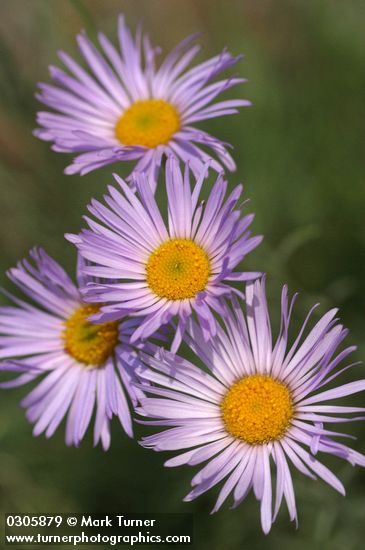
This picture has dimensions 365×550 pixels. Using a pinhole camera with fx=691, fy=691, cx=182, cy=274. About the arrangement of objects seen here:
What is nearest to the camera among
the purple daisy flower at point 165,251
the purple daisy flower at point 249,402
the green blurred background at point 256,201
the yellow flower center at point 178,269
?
the purple daisy flower at point 249,402

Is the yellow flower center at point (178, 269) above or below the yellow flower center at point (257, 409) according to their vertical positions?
Answer: above

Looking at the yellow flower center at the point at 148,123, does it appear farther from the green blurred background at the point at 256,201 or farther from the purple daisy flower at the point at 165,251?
the green blurred background at the point at 256,201

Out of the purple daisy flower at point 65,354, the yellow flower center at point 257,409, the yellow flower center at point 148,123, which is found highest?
the yellow flower center at point 148,123

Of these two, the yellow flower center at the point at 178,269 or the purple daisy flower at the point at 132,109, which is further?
the purple daisy flower at the point at 132,109

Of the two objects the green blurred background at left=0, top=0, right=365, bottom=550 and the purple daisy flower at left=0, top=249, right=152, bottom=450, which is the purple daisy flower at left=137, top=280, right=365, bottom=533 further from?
the green blurred background at left=0, top=0, right=365, bottom=550

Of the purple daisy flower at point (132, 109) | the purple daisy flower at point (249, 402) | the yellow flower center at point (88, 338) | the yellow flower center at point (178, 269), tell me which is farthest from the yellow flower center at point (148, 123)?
the purple daisy flower at point (249, 402)

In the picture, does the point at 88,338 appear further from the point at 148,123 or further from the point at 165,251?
the point at 148,123

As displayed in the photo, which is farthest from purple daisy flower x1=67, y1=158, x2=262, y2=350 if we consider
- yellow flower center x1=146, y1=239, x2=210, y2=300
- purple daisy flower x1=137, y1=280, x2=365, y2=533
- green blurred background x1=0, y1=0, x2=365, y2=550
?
green blurred background x1=0, y1=0, x2=365, y2=550
